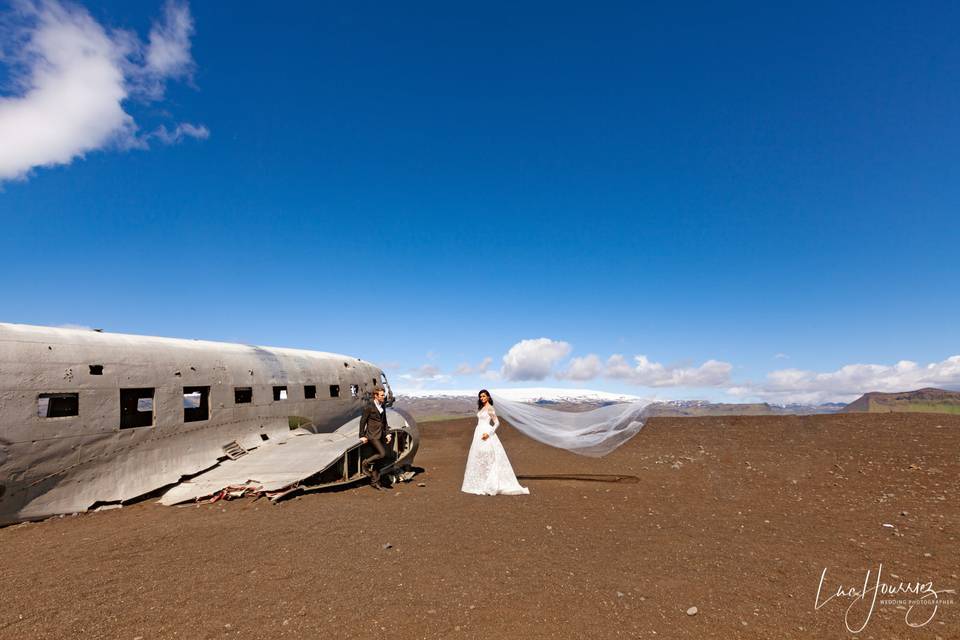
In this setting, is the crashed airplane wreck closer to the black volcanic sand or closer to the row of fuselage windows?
the row of fuselage windows

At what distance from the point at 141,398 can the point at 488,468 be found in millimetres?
10942

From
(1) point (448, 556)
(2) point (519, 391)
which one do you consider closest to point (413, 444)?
(2) point (519, 391)

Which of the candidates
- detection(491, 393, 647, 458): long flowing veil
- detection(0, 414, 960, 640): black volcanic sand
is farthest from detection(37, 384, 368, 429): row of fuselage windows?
detection(491, 393, 647, 458): long flowing veil

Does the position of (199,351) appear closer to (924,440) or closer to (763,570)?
(763,570)

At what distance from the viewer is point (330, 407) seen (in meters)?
20.1

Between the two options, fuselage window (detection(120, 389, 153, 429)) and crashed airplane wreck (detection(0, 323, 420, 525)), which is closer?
crashed airplane wreck (detection(0, 323, 420, 525))

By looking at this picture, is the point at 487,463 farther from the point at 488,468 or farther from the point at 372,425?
the point at 372,425

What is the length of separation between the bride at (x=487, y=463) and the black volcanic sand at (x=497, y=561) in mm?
489

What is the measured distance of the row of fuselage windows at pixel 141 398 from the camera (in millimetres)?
11734

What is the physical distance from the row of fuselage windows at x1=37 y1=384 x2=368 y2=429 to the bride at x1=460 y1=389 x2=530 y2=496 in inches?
330

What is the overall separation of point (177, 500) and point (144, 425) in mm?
2631

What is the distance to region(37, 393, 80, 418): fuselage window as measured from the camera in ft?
36.6

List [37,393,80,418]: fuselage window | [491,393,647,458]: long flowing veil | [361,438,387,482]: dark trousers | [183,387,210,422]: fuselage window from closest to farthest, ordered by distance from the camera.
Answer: [37,393,80,418]: fuselage window < [491,393,647,458]: long flowing veil < [361,438,387,482]: dark trousers < [183,387,210,422]: fuselage window

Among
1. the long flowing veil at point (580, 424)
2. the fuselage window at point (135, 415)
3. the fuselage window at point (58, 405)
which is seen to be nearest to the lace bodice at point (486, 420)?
the long flowing veil at point (580, 424)
